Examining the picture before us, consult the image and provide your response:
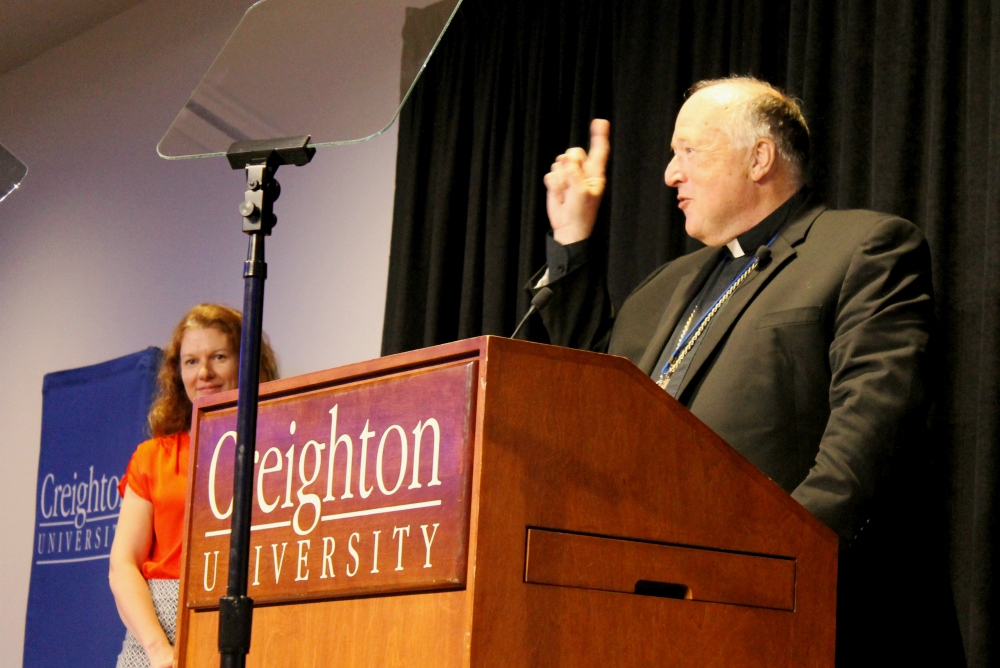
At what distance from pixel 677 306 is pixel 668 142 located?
100 centimetres

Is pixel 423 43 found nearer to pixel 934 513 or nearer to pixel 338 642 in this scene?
pixel 338 642

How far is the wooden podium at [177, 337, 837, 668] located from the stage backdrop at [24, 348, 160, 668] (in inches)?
117

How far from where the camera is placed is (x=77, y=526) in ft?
15.6

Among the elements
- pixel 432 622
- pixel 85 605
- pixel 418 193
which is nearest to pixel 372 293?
pixel 418 193

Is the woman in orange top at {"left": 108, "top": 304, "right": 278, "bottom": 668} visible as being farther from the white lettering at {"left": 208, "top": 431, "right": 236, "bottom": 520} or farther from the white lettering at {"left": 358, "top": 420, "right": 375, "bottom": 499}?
the white lettering at {"left": 358, "top": 420, "right": 375, "bottom": 499}

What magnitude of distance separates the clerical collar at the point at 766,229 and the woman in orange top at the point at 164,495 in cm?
121

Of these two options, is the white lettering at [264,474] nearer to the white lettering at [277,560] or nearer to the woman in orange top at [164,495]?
the white lettering at [277,560]

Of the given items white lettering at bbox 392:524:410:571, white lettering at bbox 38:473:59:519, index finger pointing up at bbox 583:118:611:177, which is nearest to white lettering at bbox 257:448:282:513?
white lettering at bbox 392:524:410:571

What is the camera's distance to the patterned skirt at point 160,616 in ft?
9.57

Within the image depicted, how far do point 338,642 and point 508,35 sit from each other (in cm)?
280

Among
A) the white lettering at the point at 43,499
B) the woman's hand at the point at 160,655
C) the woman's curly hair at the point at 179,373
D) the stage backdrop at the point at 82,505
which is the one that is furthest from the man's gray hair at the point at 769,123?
the white lettering at the point at 43,499

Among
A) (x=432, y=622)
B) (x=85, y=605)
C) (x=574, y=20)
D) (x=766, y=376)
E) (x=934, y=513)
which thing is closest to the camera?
(x=432, y=622)

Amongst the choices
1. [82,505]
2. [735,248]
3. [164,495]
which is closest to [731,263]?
[735,248]

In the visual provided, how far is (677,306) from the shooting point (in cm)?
238
